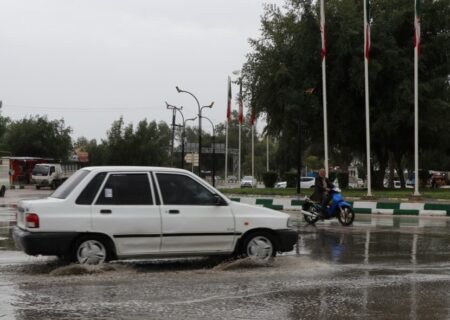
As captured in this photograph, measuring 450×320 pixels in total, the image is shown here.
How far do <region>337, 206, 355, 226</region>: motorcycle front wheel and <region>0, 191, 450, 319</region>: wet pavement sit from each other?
5664mm

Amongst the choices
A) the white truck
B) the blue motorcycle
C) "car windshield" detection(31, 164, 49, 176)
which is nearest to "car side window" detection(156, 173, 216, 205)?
the blue motorcycle

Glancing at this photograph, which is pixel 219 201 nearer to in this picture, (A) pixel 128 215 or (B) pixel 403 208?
(A) pixel 128 215

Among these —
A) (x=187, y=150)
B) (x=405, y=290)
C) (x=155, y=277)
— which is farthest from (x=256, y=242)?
(x=187, y=150)

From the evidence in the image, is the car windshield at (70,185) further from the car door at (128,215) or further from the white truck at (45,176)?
the white truck at (45,176)

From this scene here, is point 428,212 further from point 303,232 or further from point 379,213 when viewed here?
point 303,232

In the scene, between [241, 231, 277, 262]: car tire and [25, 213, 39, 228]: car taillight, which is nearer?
[25, 213, 39, 228]: car taillight

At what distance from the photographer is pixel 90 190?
9875mm

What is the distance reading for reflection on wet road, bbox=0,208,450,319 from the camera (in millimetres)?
7258

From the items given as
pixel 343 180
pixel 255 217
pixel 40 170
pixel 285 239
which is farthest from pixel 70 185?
pixel 40 170

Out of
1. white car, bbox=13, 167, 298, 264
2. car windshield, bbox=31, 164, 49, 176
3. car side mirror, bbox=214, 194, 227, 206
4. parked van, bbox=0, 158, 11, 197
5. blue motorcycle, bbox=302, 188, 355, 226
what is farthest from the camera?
car windshield, bbox=31, 164, 49, 176

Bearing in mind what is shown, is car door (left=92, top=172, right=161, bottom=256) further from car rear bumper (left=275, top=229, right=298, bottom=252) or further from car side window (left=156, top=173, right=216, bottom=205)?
car rear bumper (left=275, top=229, right=298, bottom=252)

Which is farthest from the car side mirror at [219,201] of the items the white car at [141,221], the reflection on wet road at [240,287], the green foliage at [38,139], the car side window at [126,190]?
the green foliage at [38,139]

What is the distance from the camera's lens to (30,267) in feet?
34.4

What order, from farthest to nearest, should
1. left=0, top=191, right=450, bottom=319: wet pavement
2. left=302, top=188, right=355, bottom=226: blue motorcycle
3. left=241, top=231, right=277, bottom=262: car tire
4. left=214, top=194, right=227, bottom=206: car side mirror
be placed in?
left=302, top=188, right=355, bottom=226: blue motorcycle < left=241, top=231, right=277, bottom=262: car tire < left=214, top=194, right=227, bottom=206: car side mirror < left=0, top=191, right=450, bottom=319: wet pavement
